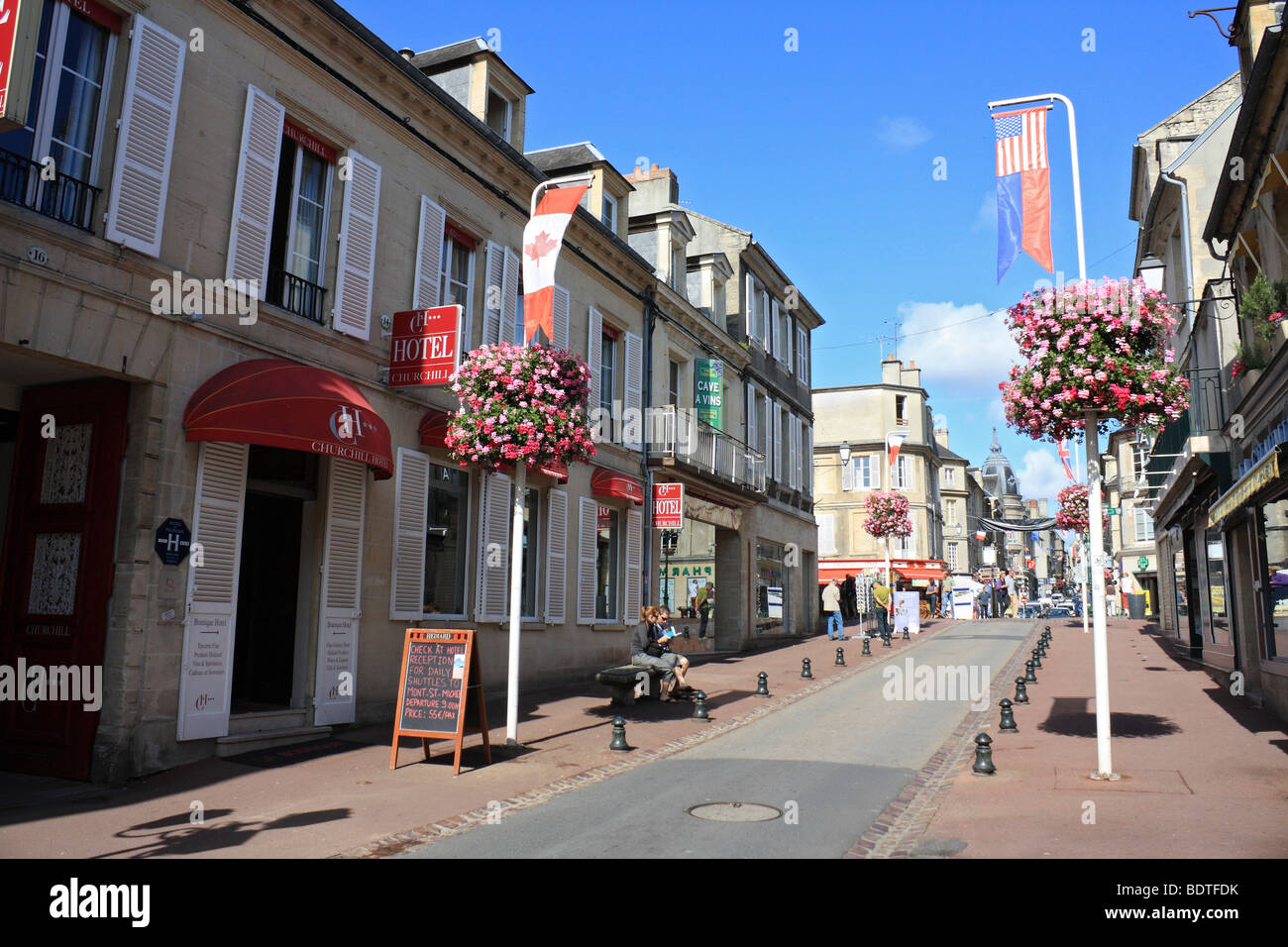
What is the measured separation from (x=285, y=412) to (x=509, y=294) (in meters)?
6.04

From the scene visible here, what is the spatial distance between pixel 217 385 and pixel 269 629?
10.6ft

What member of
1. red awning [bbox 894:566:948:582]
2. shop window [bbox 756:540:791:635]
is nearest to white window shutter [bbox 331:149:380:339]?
shop window [bbox 756:540:791:635]

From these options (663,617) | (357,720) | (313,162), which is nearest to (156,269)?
(313,162)

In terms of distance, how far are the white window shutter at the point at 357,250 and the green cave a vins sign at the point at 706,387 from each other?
11402 mm

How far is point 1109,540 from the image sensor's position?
2094 inches

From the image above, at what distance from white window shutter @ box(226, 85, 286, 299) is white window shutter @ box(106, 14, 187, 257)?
2.83ft

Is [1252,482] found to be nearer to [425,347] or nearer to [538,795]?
[538,795]

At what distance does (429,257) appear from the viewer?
12734 mm

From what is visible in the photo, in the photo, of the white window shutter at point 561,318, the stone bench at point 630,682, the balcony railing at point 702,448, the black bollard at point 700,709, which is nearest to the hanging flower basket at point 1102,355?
the black bollard at point 700,709

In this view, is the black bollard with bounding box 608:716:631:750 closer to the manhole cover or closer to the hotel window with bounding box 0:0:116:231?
the manhole cover

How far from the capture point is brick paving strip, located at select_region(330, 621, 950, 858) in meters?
6.31

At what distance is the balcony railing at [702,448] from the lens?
1945cm

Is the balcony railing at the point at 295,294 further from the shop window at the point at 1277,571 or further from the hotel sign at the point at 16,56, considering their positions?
the shop window at the point at 1277,571

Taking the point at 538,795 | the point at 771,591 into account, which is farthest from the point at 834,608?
the point at 538,795
